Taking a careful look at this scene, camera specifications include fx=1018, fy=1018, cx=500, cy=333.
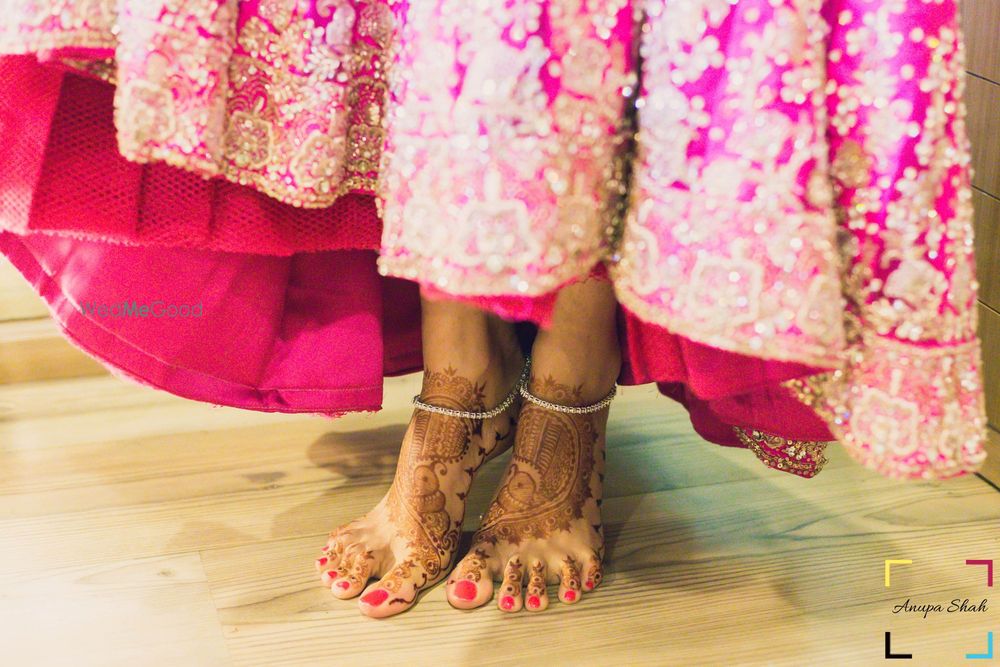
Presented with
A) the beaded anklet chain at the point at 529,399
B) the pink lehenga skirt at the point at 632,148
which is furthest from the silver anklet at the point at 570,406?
the pink lehenga skirt at the point at 632,148

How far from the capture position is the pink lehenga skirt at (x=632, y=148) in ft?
1.83

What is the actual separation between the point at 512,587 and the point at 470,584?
0.11ft

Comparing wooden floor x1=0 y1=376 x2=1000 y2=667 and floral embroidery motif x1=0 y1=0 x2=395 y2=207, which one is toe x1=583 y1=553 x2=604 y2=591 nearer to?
wooden floor x1=0 y1=376 x2=1000 y2=667

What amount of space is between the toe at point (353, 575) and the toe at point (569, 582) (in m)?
0.16

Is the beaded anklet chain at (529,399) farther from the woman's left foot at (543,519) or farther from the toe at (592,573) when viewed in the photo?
the toe at (592,573)

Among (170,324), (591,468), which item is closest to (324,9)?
(170,324)

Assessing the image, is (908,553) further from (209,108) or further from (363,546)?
(209,108)

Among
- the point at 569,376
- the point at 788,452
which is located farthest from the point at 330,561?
the point at 788,452

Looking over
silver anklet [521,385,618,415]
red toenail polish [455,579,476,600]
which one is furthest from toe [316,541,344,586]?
silver anklet [521,385,618,415]

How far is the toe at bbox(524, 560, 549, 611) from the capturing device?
2.64ft

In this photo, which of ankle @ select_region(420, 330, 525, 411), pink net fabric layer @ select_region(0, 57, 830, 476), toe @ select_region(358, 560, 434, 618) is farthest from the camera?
ankle @ select_region(420, 330, 525, 411)

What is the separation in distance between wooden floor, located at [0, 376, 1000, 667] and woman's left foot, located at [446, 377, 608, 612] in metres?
0.02

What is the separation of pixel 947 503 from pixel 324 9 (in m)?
0.74

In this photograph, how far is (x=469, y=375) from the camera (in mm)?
901
